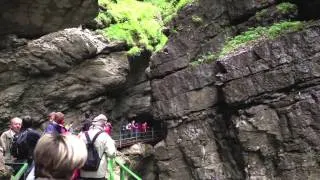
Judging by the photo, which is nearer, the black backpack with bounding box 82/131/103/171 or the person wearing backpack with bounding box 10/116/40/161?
the black backpack with bounding box 82/131/103/171

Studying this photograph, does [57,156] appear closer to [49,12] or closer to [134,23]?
[49,12]

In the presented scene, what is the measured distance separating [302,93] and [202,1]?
4.75 m

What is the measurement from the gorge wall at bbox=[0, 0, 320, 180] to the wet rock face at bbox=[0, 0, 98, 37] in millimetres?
300

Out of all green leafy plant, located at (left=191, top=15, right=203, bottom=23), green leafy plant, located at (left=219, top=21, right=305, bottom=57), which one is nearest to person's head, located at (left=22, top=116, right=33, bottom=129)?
green leafy plant, located at (left=219, top=21, right=305, bottom=57)

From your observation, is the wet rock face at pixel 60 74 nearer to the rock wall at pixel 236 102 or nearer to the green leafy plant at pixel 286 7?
the rock wall at pixel 236 102

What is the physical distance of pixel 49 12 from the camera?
8805 millimetres

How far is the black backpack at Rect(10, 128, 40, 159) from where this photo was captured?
22.9 feet

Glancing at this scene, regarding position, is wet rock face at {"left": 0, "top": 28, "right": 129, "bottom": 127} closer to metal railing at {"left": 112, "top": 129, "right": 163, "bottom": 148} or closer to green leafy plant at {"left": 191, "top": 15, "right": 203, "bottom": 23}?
metal railing at {"left": 112, "top": 129, "right": 163, "bottom": 148}

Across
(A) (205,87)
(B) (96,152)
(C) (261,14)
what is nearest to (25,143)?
(B) (96,152)

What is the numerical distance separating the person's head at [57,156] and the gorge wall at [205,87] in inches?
283

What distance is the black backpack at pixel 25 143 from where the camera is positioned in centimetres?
698

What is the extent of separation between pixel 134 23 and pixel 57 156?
52.8 ft

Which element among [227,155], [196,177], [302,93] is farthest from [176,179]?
[302,93]

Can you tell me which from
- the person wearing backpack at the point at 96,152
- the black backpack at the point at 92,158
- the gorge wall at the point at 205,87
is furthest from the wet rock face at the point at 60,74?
the black backpack at the point at 92,158
